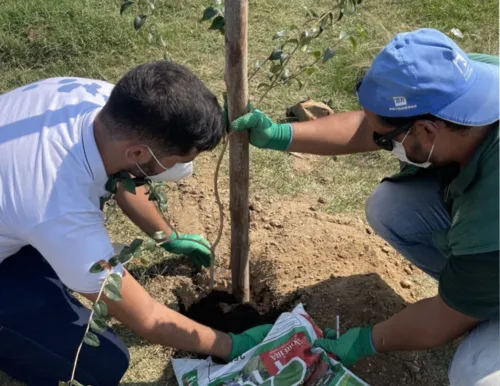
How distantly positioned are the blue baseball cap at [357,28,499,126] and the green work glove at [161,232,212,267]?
3.78 ft

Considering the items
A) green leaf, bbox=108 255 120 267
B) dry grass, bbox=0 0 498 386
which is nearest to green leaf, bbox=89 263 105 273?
green leaf, bbox=108 255 120 267

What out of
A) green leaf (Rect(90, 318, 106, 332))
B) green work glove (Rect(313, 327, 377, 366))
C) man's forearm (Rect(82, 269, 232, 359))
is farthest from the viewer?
green work glove (Rect(313, 327, 377, 366))

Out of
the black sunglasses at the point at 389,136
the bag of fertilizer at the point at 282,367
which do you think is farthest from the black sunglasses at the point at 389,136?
the bag of fertilizer at the point at 282,367

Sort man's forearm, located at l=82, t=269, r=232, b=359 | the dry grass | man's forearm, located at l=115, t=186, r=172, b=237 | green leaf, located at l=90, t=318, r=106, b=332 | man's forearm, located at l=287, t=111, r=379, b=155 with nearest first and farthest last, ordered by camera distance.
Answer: green leaf, located at l=90, t=318, r=106, b=332
man's forearm, located at l=82, t=269, r=232, b=359
man's forearm, located at l=287, t=111, r=379, b=155
man's forearm, located at l=115, t=186, r=172, b=237
the dry grass

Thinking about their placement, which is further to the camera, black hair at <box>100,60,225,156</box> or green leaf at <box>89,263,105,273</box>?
black hair at <box>100,60,225,156</box>

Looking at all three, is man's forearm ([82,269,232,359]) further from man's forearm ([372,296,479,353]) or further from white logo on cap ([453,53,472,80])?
white logo on cap ([453,53,472,80])

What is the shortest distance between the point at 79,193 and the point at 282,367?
934mm

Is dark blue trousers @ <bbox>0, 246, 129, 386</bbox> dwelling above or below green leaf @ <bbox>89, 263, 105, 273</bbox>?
below

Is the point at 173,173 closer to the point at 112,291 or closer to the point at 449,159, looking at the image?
the point at 112,291

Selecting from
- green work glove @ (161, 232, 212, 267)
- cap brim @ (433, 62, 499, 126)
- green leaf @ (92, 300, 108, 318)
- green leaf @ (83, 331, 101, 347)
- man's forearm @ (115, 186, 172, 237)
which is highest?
cap brim @ (433, 62, 499, 126)

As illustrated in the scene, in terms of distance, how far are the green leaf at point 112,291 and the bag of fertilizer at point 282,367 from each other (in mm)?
701

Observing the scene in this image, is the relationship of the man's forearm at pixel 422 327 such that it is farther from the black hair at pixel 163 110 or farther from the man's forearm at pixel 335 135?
the black hair at pixel 163 110

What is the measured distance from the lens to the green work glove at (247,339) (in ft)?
7.52

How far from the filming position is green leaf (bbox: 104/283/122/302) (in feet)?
5.66
